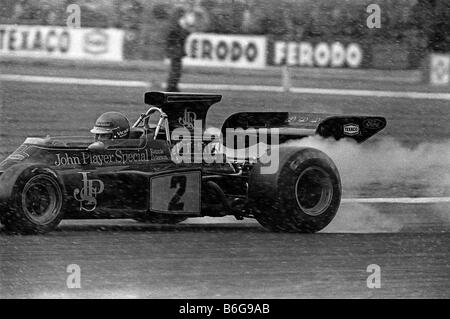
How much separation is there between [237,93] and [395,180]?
2.69 metres

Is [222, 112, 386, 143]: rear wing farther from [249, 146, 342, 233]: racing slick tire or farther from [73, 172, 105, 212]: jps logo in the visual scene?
[73, 172, 105, 212]: jps logo

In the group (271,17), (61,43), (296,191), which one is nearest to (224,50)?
(271,17)

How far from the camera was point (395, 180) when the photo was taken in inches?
341

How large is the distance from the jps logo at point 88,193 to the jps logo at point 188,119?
2.27 feet

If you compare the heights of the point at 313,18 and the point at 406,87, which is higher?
the point at 313,18

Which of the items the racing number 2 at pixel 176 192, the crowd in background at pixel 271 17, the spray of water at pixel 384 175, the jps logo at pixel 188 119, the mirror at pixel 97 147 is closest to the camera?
the mirror at pixel 97 147

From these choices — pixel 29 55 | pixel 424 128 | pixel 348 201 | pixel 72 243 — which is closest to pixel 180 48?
pixel 29 55

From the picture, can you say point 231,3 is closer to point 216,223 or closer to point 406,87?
point 406,87

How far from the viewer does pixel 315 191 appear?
6223 millimetres

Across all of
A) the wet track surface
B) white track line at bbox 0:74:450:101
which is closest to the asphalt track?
the wet track surface

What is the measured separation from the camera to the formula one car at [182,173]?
561 cm

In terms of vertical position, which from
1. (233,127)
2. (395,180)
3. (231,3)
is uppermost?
(231,3)

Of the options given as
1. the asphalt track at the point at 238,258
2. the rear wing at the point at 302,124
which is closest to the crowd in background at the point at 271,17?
the asphalt track at the point at 238,258

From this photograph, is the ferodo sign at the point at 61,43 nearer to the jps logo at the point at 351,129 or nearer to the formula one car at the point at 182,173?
the formula one car at the point at 182,173
